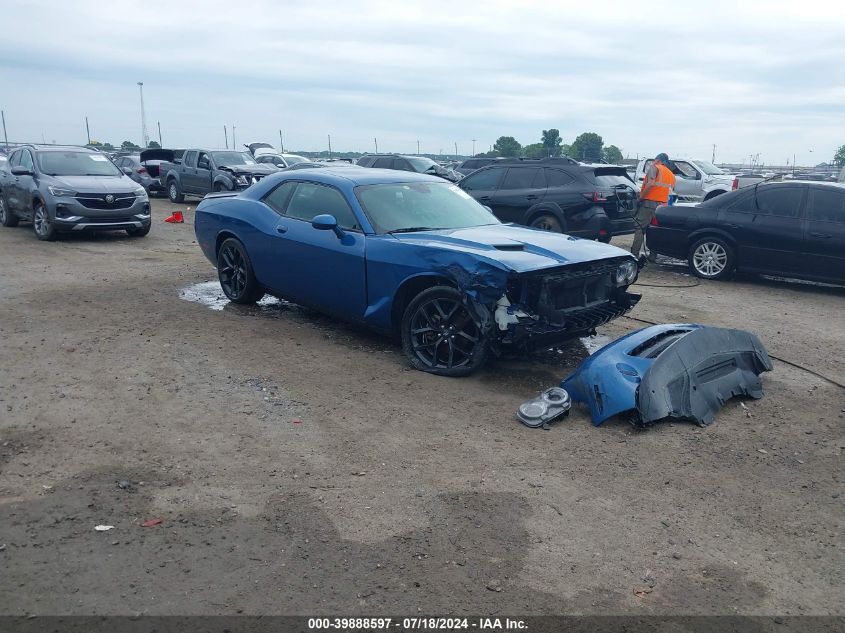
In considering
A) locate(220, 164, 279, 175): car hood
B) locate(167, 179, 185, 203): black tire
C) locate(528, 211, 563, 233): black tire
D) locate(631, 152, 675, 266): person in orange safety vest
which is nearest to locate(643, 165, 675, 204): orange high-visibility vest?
locate(631, 152, 675, 266): person in orange safety vest

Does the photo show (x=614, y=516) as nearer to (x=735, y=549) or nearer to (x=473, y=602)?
(x=735, y=549)

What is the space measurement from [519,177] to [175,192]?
12.8 metres

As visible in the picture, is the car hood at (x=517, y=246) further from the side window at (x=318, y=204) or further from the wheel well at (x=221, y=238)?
the wheel well at (x=221, y=238)

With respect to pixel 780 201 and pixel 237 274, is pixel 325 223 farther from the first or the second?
pixel 780 201

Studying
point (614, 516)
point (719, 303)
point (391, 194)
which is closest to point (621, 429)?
point (614, 516)

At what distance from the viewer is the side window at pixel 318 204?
6.67 metres

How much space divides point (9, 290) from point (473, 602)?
786 cm

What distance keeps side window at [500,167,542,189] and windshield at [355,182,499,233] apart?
17.8 feet

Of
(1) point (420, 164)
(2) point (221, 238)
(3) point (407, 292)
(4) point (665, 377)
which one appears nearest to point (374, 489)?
(4) point (665, 377)

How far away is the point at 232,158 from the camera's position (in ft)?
67.1

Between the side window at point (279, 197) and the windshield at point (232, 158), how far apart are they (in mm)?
13251

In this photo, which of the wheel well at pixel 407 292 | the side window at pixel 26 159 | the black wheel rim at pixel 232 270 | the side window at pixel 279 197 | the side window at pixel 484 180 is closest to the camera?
the wheel well at pixel 407 292

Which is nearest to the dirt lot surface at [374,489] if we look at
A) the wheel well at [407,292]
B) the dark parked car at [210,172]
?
the wheel well at [407,292]

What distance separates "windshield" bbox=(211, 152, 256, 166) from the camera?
20.0m
